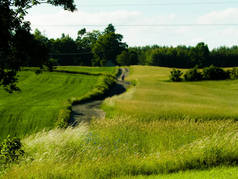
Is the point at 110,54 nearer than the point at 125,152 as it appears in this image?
No

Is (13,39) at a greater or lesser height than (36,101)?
greater

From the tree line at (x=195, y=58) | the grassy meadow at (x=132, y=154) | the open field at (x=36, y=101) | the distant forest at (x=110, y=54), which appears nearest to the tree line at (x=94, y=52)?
the distant forest at (x=110, y=54)

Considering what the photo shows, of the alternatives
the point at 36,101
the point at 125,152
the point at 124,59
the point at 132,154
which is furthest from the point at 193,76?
the point at 125,152

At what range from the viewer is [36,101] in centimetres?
3472

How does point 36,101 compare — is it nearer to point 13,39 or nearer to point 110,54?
point 13,39

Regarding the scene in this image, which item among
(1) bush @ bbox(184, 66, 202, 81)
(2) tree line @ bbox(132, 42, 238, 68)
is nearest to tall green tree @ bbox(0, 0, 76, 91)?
(1) bush @ bbox(184, 66, 202, 81)

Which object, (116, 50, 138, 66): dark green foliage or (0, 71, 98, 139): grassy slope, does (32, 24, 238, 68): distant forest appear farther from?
(0, 71, 98, 139): grassy slope

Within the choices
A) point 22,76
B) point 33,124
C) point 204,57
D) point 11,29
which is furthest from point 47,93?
point 204,57

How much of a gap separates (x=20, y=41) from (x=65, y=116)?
53.4 ft

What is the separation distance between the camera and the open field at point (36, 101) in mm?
20547

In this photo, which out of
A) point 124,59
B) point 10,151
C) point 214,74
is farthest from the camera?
point 124,59

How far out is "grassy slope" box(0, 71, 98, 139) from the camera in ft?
67.6

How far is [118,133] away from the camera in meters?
10.7

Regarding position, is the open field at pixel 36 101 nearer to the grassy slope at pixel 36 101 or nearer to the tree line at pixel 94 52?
the grassy slope at pixel 36 101
